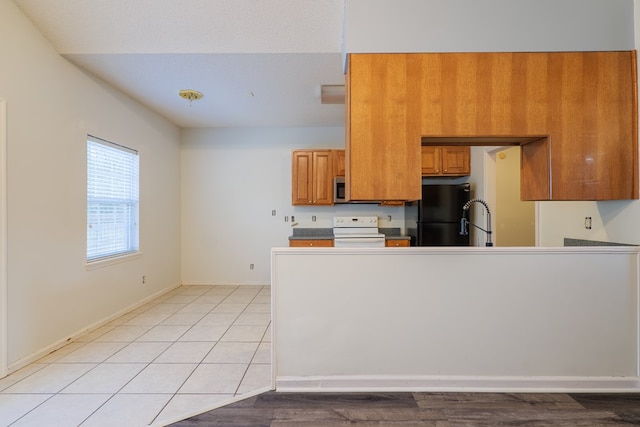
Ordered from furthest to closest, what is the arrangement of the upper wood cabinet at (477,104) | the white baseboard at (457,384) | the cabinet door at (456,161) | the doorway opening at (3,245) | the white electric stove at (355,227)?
the white electric stove at (355,227)
the cabinet door at (456,161)
the doorway opening at (3,245)
the white baseboard at (457,384)
the upper wood cabinet at (477,104)

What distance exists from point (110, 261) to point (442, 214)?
4.01 meters

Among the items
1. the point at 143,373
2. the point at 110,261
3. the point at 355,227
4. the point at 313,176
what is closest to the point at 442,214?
the point at 355,227

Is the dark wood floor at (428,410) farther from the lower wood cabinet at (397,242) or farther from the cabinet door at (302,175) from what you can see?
the cabinet door at (302,175)

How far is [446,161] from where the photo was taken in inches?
169

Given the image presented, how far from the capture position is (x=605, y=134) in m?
1.92

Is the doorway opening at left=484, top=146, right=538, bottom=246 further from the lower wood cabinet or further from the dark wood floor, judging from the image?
the dark wood floor

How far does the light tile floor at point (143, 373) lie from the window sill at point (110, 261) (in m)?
0.63

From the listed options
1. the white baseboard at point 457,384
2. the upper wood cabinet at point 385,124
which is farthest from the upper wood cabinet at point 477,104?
the white baseboard at point 457,384

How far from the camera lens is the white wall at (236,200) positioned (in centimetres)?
498

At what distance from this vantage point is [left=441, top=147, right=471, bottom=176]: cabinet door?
4.23 m

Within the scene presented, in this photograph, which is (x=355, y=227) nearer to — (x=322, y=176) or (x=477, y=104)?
(x=322, y=176)

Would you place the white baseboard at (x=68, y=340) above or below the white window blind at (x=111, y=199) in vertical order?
below

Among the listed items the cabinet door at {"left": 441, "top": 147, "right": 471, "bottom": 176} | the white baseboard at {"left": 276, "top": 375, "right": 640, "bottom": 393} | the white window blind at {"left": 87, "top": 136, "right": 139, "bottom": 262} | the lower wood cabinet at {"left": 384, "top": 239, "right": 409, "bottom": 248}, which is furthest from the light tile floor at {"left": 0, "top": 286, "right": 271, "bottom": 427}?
the cabinet door at {"left": 441, "top": 147, "right": 471, "bottom": 176}

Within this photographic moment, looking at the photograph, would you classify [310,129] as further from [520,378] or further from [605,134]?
[520,378]
